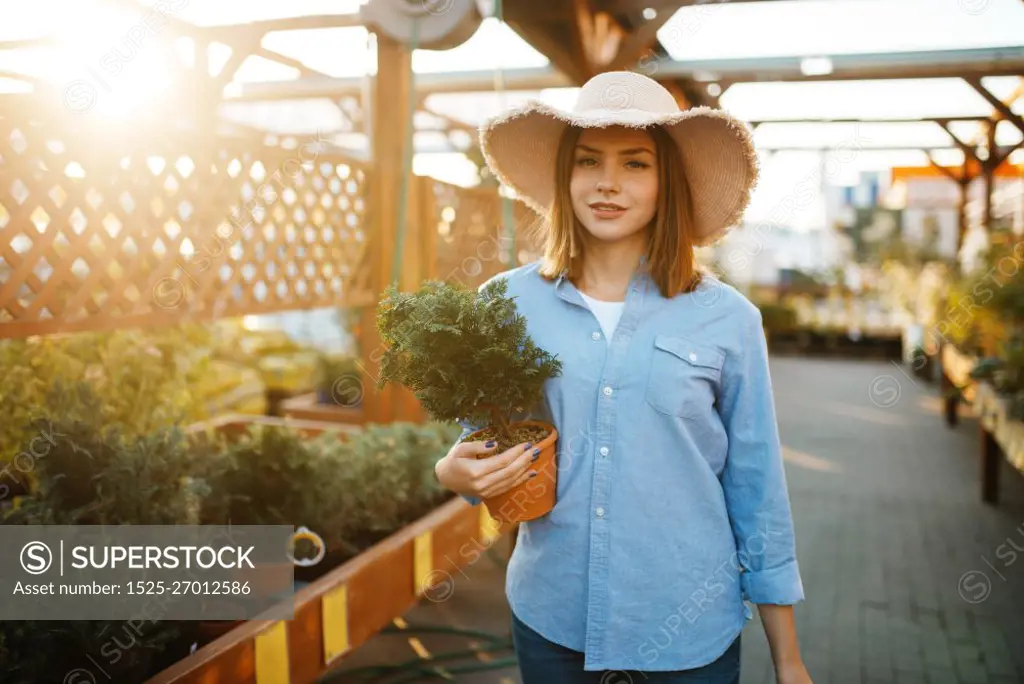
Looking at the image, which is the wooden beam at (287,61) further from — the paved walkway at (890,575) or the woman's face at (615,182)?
the woman's face at (615,182)

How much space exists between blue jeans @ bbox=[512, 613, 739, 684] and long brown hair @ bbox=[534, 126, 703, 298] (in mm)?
601

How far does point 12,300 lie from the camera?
211cm

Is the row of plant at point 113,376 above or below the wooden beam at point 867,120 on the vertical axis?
below

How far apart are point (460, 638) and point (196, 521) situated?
1142mm

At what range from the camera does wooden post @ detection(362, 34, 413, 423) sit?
138 inches

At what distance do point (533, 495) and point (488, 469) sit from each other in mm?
99

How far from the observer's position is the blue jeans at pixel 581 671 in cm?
128

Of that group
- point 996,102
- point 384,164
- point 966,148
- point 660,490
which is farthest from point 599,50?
point 966,148

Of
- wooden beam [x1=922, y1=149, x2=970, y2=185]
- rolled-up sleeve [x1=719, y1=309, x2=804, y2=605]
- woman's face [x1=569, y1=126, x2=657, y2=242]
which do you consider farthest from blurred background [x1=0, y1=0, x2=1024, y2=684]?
wooden beam [x1=922, y1=149, x2=970, y2=185]

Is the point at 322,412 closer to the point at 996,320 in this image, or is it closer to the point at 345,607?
the point at 345,607

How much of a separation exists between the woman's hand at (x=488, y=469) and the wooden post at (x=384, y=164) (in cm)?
217

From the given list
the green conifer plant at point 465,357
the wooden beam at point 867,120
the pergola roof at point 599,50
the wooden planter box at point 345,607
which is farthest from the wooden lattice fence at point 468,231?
the wooden beam at point 867,120

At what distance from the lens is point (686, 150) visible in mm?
1412

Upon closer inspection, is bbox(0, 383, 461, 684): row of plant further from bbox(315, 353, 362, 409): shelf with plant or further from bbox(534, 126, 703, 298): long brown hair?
bbox(315, 353, 362, 409): shelf with plant
